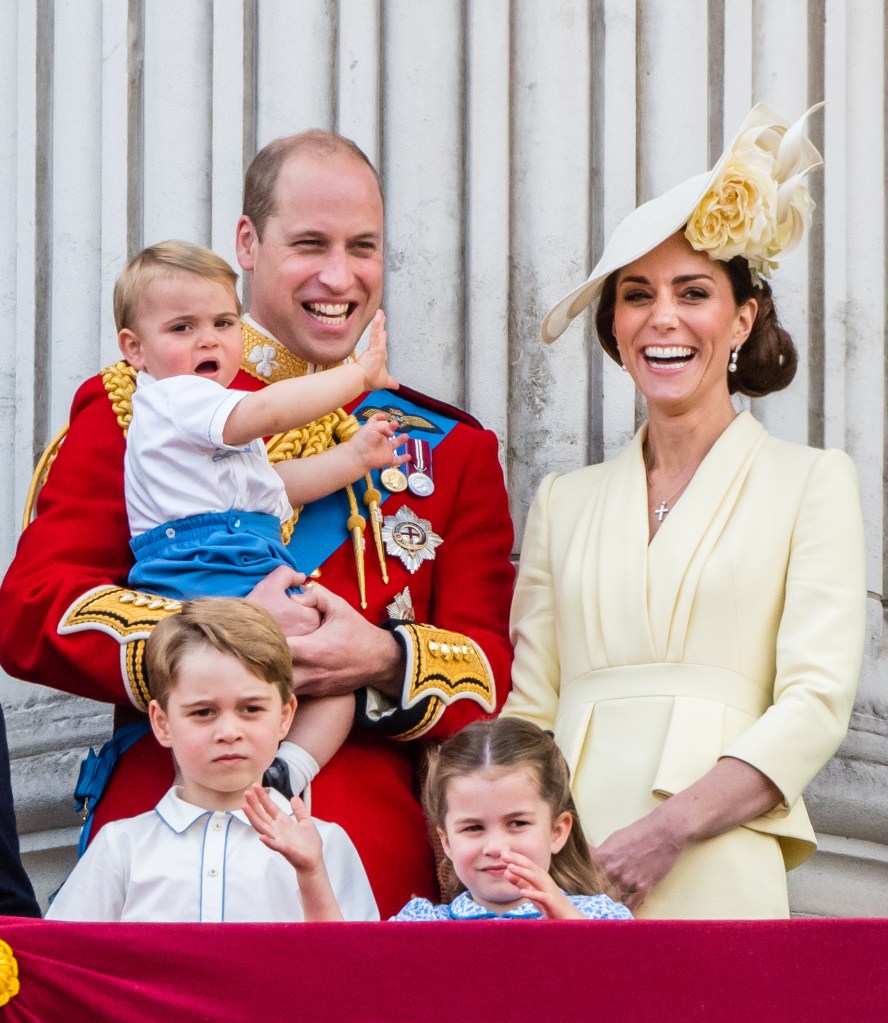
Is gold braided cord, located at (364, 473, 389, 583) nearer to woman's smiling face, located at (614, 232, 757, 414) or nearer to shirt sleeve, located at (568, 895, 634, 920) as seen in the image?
woman's smiling face, located at (614, 232, 757, 414)

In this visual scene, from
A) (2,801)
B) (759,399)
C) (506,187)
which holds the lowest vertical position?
(2,801)

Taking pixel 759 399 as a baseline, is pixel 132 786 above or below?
below

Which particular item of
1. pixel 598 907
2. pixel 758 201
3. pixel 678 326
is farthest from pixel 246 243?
pixel 598 907

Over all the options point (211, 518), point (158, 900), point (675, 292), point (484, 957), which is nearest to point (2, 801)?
point (158, 900)

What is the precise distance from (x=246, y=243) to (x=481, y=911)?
1.45 meters

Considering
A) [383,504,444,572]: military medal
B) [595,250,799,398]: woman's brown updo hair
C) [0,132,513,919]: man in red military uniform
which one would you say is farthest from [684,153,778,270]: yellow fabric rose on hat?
[383,504,444,572]: military medal

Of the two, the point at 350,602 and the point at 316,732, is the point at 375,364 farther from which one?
the point at 316,732

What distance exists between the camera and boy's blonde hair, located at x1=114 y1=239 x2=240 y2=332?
3.43m

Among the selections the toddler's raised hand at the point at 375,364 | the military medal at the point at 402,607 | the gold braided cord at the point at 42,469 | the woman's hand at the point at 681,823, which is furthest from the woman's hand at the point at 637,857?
the gold braided cord at the point at 42,469

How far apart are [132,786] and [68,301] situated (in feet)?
4.40

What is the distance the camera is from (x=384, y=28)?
4406 millimetres

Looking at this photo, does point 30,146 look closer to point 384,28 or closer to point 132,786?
point 384,28

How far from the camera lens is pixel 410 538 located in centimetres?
367

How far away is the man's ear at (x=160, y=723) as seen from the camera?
3035mm
